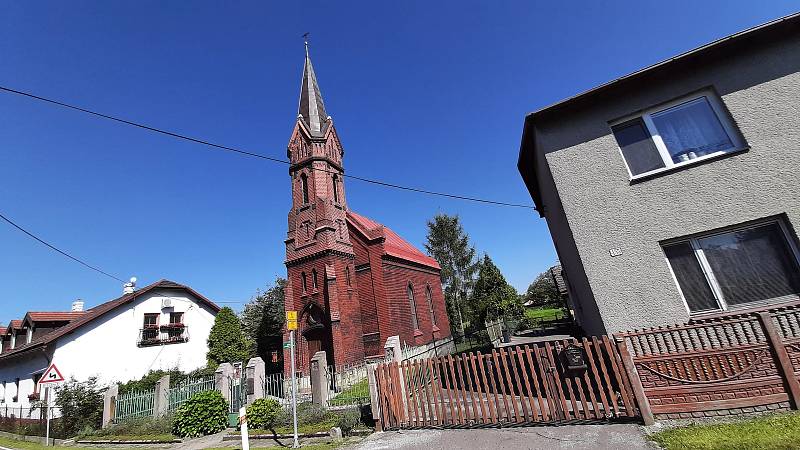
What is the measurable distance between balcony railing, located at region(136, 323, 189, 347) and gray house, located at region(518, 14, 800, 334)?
86.2 ft

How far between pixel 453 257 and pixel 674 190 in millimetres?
36544

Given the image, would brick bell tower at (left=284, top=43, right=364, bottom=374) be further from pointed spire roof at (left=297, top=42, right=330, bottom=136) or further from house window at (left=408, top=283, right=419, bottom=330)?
house window at (left=408, top=283, right=419, bottom=330)

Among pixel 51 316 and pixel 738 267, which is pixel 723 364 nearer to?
pixel 738 267

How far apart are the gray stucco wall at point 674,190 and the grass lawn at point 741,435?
5.77ft

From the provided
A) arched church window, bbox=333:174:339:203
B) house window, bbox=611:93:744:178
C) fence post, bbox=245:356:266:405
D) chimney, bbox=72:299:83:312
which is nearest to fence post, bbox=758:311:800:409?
house window, bbox=611:93:744:178

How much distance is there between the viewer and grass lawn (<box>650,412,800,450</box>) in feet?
12.8

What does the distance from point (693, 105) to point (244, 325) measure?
35754 millimetres

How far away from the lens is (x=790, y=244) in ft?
18.5

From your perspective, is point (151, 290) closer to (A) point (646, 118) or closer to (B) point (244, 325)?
(B) point (244, 325)

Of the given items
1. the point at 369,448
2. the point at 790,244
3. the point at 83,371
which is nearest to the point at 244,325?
the point at 83,371

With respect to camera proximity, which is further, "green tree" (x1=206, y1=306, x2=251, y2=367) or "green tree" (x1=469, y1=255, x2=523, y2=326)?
"green tree" (x1=469, y1=255, x2=523, y2=326)

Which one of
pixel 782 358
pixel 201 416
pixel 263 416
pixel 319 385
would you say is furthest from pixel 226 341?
pixel 782 358

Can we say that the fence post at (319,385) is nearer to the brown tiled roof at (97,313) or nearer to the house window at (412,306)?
the house window at (412,306)

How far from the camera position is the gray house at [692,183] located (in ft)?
19.1
